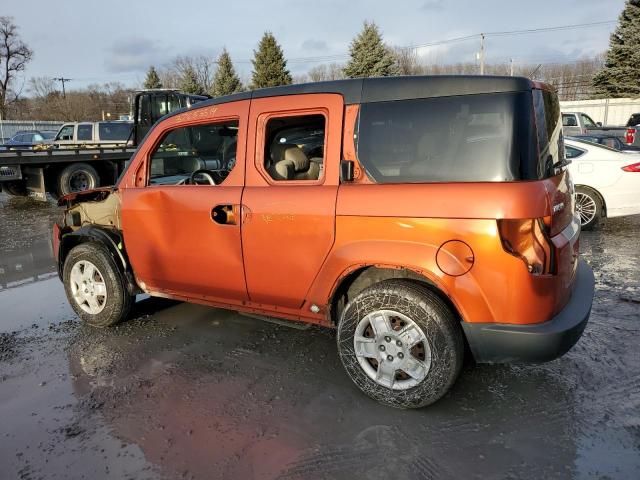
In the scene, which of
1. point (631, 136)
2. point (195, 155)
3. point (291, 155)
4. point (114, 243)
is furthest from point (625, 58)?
point (114, 243)

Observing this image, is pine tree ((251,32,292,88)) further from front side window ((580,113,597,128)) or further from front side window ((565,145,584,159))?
front side window ((565,145,584,159))

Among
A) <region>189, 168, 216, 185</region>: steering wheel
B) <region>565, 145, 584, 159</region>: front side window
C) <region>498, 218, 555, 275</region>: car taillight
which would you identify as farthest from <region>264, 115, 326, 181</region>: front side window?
<region>565, 145, 584, 159</region>: front side window

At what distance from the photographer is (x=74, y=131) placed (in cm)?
1864

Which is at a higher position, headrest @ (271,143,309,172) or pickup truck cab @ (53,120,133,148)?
pickup truck cab @ (53,120,133,148)

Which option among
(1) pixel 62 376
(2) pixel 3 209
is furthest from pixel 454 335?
(2) pixel 3 209

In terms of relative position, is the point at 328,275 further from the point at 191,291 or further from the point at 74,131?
the point at 74,131

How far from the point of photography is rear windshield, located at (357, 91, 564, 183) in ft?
8.47

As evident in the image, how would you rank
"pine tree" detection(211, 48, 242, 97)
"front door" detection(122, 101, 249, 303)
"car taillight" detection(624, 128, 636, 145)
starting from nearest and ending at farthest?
"front door" detection(122, 101, 249, 303) < "car taillight" detection(624, 128, 636, 145) < "pine tree" detection(211, 48, 242, 97)

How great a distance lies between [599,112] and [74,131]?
32.6 metres

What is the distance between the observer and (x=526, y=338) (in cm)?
259

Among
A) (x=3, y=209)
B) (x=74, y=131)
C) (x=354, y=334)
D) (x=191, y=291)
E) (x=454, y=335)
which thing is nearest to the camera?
(x=454, y=335)

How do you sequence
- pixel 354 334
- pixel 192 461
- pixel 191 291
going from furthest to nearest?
pixel 191 291
pixel 354 334
pixel 192 461

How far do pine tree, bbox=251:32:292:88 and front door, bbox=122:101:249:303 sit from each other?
45.0m

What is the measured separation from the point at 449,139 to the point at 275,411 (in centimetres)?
192
